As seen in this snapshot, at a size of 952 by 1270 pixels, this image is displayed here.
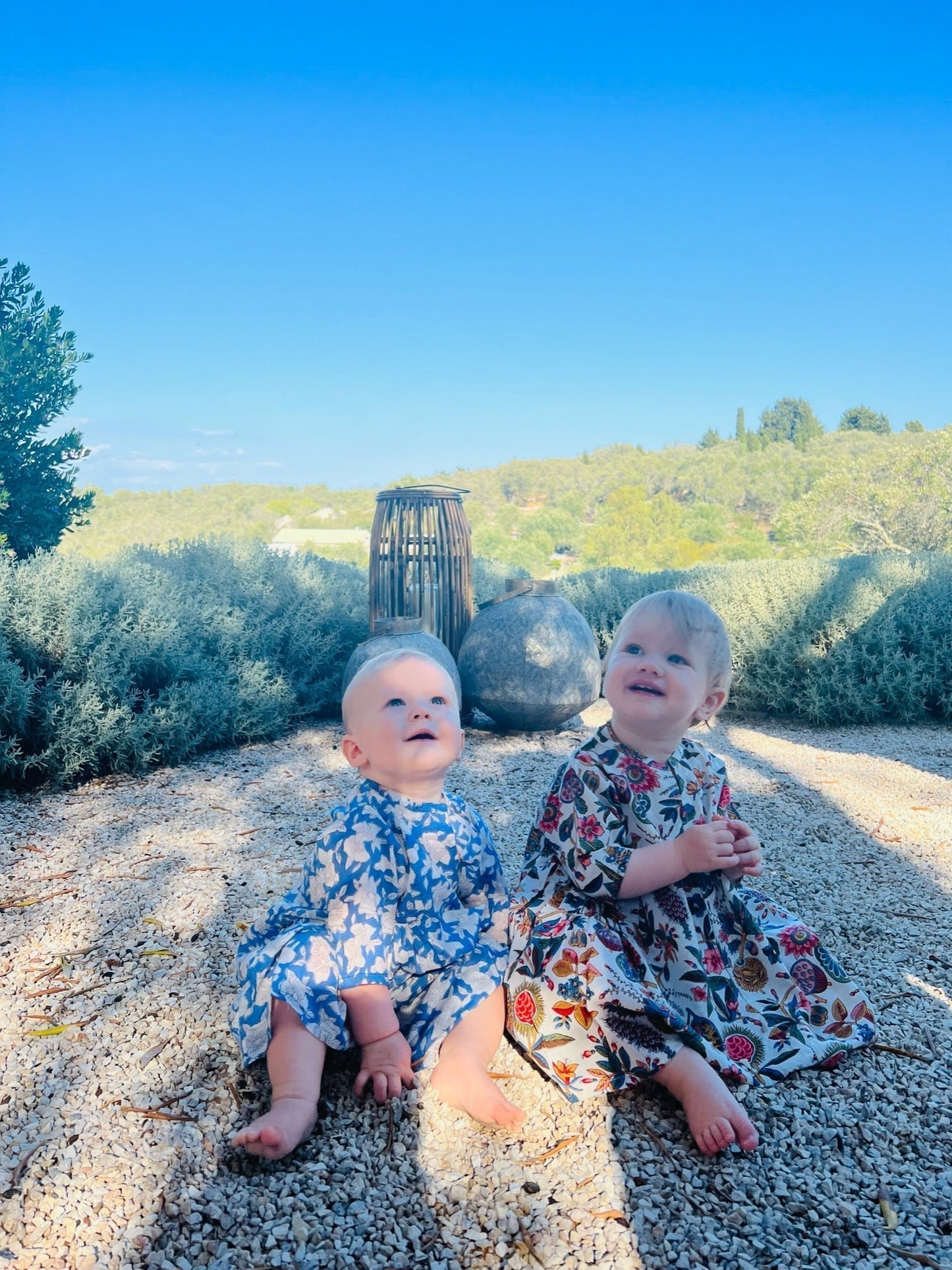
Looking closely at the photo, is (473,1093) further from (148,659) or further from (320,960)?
(148,659)

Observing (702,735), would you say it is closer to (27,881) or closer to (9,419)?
(27,881)

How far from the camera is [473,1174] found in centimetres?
176

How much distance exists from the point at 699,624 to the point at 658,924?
2.38 feet

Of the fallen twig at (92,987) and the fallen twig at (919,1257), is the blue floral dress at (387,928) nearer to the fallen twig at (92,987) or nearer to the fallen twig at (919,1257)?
the fallen twig at (92,987)

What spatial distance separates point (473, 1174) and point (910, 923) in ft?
6.43

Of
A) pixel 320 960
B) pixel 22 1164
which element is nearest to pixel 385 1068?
pixel 320 960

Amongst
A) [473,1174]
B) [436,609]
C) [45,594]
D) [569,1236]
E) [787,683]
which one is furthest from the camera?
[787,683]

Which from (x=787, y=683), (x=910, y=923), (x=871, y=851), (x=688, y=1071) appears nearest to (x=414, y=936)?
(x=688, y=1071)

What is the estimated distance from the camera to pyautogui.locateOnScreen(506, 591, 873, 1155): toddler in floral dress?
197 cm

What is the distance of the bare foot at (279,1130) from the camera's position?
5.58ft

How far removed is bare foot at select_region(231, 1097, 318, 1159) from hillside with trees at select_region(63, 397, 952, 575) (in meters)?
10.5

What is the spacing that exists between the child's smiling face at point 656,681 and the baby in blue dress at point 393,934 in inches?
16.3

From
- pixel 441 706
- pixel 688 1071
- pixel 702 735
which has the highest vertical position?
pixel 441 706

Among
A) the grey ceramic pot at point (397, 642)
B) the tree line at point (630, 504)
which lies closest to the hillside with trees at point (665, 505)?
the tree line at point (630, 504)
